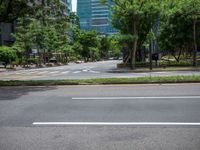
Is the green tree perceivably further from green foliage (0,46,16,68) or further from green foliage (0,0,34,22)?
green foliage (0,46,16,68)

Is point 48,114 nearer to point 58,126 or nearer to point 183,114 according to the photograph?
point 58,126

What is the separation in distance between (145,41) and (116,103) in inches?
1419

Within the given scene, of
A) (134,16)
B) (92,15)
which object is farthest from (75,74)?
(92,15)

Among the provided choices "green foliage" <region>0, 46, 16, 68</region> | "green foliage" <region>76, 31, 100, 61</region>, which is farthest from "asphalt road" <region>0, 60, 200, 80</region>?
"green foliage" <region>76, 31, 100, 61</region>

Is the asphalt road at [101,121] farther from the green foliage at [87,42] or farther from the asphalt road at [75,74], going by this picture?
the green foliage at [87,42]

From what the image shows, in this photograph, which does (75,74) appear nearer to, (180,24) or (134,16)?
(134,16)

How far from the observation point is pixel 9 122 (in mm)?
9539

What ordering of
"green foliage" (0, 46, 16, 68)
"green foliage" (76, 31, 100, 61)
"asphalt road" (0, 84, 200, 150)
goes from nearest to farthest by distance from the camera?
"asphalt road" (0, 84, 200, 150)
"green foliage" (0, 46, 16, 68)
"green foliage" (76, 31, 100, 61)

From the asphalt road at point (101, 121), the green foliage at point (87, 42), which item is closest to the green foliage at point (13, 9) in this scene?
the asphalt road at point (101, 121)

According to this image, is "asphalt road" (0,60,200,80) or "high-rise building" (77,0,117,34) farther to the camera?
"high-rise building" (77,0,117,34)

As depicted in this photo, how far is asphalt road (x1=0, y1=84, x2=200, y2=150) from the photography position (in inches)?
288

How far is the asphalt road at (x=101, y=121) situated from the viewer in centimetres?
731

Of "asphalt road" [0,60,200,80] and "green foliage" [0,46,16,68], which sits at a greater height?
"green foliage" [0,46,16,68]

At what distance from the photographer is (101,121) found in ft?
30.7
